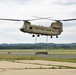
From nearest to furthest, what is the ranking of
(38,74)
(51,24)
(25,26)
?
(38,74) → (25,26) → (51,24)

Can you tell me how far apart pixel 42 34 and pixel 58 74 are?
50.6m

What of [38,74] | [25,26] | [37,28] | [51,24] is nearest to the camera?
[38,74]

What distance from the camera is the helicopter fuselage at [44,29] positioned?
79.8 metres

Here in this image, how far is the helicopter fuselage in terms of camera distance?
262 ft

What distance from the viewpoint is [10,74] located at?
3462cm

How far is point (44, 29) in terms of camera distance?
85.3m

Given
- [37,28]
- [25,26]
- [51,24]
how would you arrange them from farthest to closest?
[51,24] < [37,28] < [25,26]

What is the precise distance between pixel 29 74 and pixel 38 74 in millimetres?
1088

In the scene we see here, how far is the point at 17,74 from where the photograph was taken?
34656mm

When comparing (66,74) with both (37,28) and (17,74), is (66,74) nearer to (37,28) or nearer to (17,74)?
(17,74)

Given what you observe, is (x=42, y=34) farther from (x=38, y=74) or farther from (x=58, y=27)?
(x=38, y=74)

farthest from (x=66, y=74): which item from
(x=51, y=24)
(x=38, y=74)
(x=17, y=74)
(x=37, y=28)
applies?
(x=51, y=24)

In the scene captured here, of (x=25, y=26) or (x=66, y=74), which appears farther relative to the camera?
(x=25, y=26)

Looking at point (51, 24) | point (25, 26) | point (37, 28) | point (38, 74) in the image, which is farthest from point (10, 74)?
point (51, 24)
